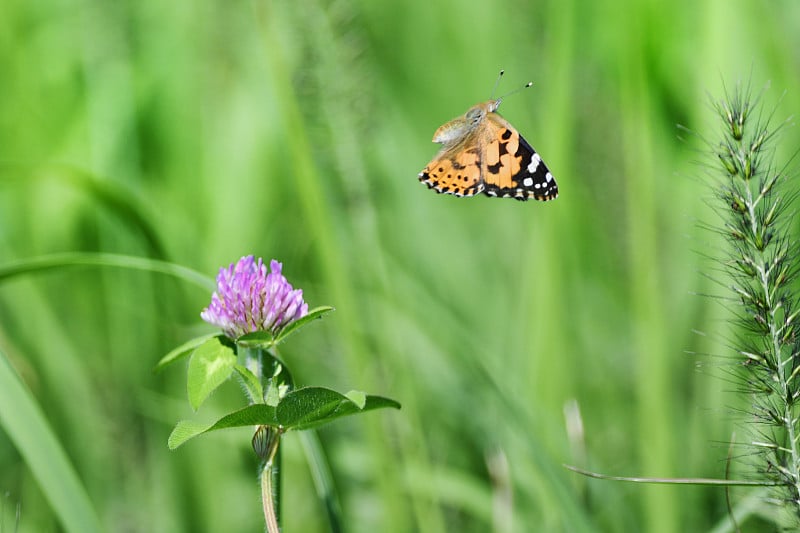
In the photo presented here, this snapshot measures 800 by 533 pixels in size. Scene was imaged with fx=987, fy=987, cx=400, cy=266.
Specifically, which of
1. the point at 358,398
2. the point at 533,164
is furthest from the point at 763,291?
the point at 533,164

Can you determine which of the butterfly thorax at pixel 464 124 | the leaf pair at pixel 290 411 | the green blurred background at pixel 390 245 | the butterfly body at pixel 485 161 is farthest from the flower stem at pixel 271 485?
the butterfly thorax at pixel 464 124

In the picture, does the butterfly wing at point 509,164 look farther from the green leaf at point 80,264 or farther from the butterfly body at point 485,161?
the green leaf at point 80,264

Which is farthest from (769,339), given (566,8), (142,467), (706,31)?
(142,467)

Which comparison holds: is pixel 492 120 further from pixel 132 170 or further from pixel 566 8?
pixel 132 170

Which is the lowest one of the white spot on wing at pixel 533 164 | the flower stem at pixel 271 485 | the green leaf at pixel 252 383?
the flower stem at pixel 271 485

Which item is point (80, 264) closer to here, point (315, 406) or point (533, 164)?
point (315, 406)

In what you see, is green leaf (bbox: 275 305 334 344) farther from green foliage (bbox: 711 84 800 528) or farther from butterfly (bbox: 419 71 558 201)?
butterfly (bbox: 419 71 558 201)
